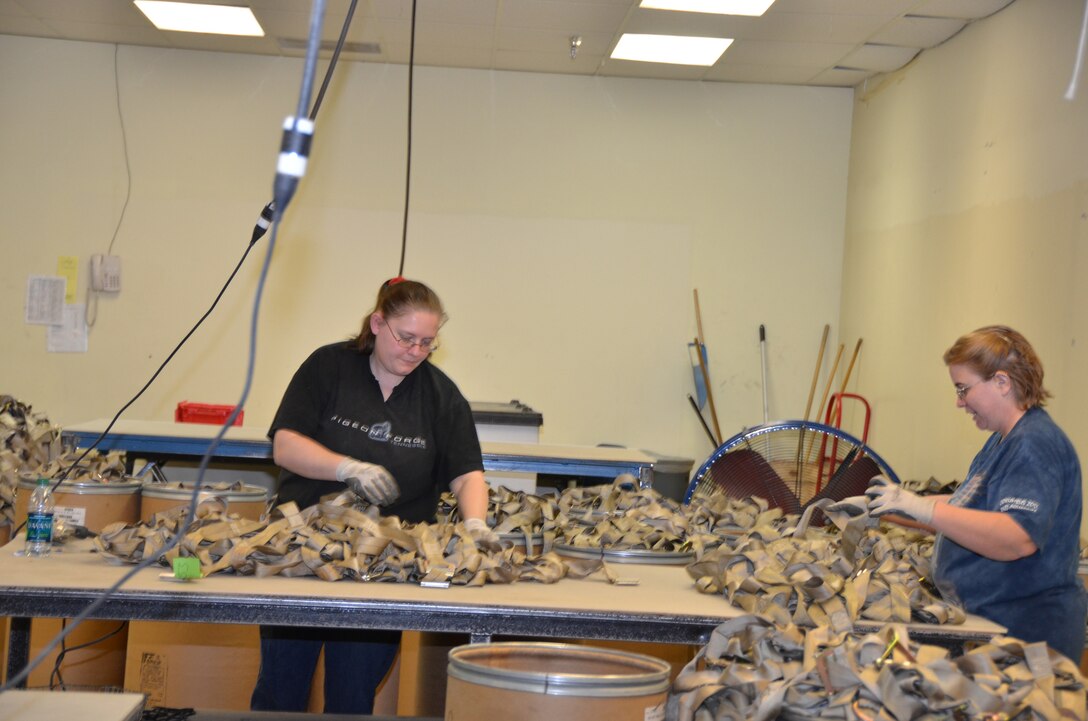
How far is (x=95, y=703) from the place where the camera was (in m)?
1.62

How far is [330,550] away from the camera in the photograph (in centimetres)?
225

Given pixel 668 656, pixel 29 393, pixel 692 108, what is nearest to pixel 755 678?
pixel 668 656

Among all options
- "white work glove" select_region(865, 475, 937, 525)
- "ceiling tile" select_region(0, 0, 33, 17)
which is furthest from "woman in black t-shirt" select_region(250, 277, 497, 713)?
"ceiling tile" select_region(0, 0, 33, 17)

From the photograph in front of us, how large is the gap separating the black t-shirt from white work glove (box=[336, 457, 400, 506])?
0.15 meters

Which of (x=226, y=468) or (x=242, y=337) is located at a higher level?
(x=242, y=337)

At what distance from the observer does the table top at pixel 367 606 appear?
2.01m

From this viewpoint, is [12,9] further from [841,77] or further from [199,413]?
[841,77]

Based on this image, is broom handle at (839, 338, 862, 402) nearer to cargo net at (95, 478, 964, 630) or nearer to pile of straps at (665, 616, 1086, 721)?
cargo net at (95, 478, 964, 630)

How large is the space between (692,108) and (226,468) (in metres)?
3.60

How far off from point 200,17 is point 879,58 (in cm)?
368

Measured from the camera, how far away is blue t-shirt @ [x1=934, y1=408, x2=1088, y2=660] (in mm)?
2381

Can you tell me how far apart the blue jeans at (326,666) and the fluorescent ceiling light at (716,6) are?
142 inches

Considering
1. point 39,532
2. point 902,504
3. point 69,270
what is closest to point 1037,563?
point 902,504

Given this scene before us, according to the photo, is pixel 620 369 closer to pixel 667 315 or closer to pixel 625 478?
pixel 667 315
